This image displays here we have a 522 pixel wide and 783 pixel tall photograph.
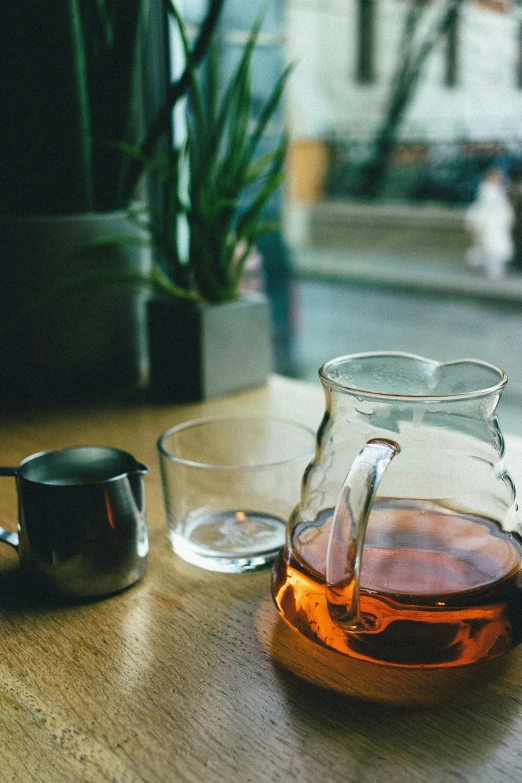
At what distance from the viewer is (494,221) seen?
1.92m

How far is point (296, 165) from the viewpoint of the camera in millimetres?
2777

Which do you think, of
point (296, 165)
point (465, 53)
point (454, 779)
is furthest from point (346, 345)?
point (454, 779)

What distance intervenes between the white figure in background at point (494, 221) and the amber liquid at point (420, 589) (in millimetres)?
1597

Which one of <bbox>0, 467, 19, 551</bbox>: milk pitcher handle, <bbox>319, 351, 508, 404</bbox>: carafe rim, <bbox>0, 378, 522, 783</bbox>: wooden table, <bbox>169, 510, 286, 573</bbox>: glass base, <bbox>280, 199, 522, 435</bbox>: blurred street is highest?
<bbox>319, 351, 508, 404</bbox>: carafe rim

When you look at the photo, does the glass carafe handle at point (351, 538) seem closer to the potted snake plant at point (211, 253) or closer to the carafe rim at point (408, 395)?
the carafe rim at point (408, 395)

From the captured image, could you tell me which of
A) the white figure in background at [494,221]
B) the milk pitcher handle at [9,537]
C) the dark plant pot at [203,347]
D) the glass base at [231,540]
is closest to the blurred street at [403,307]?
the white figure in background at [494,221]

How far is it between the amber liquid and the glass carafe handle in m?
0.03

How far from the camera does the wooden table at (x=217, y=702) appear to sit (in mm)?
270

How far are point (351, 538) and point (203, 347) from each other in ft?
1.46

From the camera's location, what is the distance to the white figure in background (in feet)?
6.02

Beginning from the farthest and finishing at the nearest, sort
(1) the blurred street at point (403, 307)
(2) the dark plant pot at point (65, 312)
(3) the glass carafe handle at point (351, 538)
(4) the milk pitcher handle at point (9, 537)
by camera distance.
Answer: (1) the blurred street at point (403, 307) → (2) the dark plant pot at point (65, 312) → (4) the milk pitcher handle at point (9, 537) → (3) the glass carafe handle at point (351, 538)

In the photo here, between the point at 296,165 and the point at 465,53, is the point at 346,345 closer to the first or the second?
the point at 465,53

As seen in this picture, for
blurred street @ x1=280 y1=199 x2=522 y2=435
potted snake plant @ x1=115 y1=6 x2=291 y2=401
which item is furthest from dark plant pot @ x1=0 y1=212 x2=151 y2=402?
blurred street @ x1=280 y1=199 x2=522 y2=435

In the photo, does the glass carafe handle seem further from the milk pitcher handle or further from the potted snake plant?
the potted snake plant
